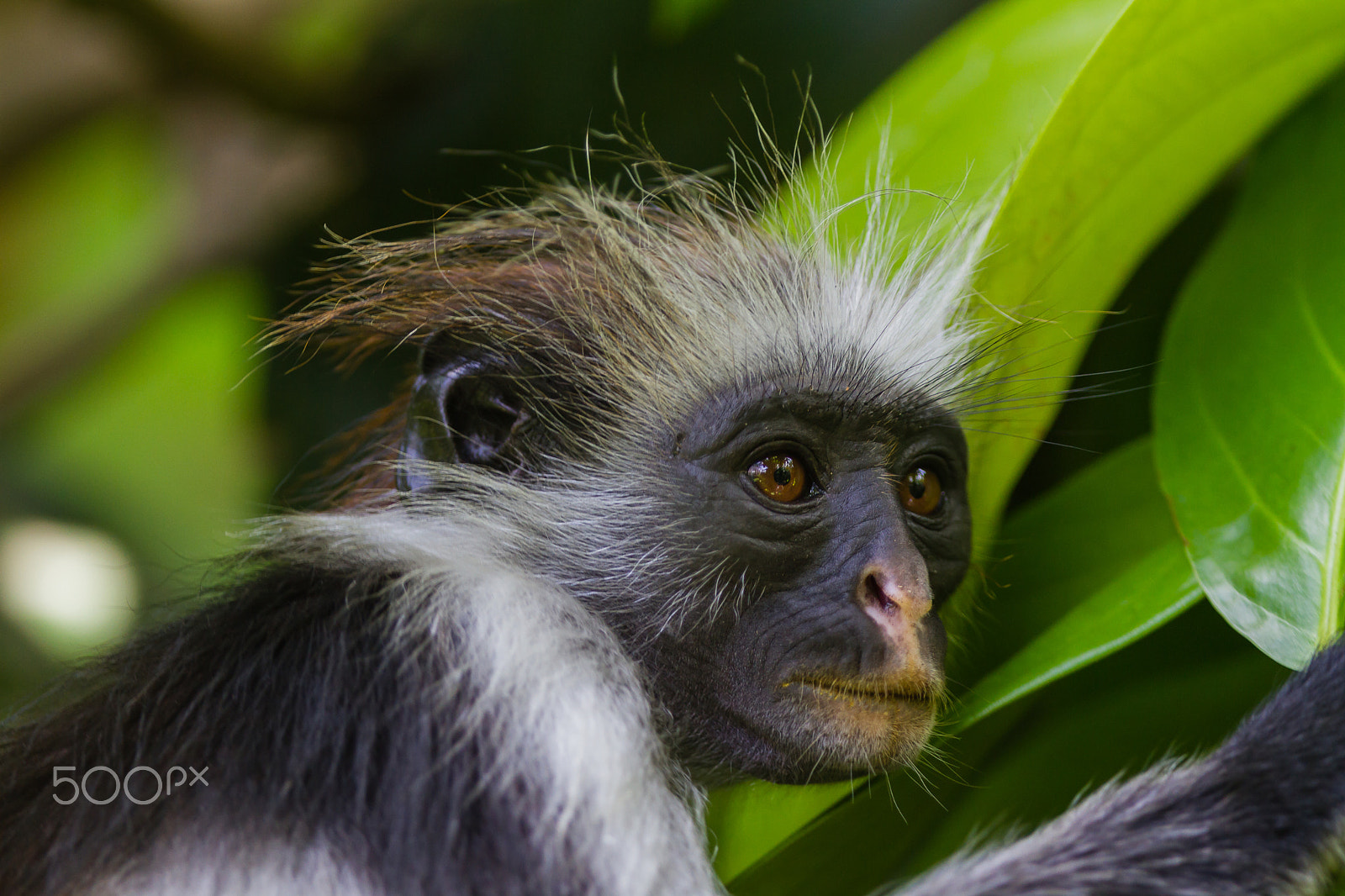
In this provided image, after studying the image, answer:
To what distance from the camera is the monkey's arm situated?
1278mm

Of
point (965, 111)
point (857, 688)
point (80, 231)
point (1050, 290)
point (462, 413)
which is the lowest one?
point (857, 688)

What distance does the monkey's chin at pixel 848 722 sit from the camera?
4.88 ft

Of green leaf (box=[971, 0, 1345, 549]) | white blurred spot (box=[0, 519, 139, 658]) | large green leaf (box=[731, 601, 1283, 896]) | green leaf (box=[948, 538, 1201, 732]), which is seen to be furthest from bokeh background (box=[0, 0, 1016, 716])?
green leaf (box=[948, 538, 1201, 732])

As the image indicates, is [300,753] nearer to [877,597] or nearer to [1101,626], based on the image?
[877,597]

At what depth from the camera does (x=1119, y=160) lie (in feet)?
5.59

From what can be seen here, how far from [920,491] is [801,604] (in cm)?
34

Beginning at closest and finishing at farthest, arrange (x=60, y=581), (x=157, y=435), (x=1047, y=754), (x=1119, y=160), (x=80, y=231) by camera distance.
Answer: (x=1119, y=160), (x=1047, y=754), (x=60, y=581), (x=80, y=231), (x=157, y=435)

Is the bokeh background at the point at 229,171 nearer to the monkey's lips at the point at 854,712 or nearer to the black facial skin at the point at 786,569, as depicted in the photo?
the black facial skin at the point at 786,569

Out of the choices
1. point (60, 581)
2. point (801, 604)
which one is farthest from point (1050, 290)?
point (60, 581)

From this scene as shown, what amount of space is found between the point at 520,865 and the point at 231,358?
326cm

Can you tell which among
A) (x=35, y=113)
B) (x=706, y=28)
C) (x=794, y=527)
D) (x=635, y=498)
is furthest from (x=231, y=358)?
(x=794, y=527)

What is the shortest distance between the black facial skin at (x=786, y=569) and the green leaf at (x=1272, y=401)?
369mm

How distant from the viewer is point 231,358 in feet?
13.3

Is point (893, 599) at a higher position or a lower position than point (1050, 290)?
lower
